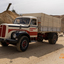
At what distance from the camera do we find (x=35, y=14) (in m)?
8.09

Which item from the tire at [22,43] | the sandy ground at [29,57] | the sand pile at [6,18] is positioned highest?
the sand pile at [6,18]

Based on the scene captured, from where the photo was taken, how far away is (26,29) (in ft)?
22.1

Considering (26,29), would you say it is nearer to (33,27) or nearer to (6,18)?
(33,27)

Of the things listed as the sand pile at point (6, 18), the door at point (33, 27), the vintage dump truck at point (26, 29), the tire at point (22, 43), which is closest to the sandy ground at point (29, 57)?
the tire at point (22, 43)

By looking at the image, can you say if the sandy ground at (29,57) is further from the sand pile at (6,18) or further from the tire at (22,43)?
the sand pile at (6,18)

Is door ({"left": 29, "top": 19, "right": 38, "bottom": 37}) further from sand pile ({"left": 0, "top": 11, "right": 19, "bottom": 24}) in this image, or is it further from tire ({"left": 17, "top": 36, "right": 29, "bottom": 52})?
sand pile ({"left": 0, "top": 11, "right": 19, "bottom": 24})

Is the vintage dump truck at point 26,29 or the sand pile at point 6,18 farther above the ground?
the sand pile at point 6,18

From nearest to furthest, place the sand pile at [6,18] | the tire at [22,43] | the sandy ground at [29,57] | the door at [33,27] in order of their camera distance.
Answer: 1. the sandy ground at [29,57]
2. the tire at [22,43]
3. the door at [33,27]
4. the sand pile at [6,18]

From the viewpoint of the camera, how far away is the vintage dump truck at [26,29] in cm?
586

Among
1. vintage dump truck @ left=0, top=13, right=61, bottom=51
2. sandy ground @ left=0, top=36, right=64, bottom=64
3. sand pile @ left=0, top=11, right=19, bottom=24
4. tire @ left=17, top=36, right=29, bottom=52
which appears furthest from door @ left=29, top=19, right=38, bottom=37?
sand pile @ left=0, top=11, right=19, bottom=24

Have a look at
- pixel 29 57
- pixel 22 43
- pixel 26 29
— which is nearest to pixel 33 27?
pixel 26 29

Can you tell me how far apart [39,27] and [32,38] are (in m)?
1.16

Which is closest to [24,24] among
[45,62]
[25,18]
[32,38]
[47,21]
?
[25,18]

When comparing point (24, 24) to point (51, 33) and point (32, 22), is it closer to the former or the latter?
point (32, 22)
